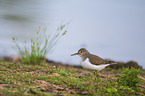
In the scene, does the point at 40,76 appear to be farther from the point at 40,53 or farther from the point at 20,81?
the point at 40,53

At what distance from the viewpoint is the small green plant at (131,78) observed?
5293mm

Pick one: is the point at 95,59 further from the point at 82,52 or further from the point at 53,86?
the point at 53,86

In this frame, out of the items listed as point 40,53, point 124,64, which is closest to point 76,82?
point 40,53

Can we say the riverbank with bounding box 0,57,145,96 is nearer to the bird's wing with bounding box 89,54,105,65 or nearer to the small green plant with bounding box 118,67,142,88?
the small green plant with bounding box 118,67,142,88

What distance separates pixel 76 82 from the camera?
523 centimetres

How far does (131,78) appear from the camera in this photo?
5367mm

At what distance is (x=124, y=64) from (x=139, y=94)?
415 cm

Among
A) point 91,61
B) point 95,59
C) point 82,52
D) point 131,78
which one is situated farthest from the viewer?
point 82,52

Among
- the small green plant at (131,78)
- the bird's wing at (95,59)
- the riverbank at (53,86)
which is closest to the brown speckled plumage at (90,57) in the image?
the bird's wing at (95,59)

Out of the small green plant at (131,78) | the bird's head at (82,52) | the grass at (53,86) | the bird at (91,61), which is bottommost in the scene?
the grass at (53,86)

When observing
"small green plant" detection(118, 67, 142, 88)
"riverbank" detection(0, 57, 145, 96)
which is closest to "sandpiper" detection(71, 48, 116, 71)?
"riverbank" detection(0, 57, 145, 96)

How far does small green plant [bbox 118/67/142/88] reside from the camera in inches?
208

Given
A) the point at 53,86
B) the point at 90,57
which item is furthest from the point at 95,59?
the point at 53,86

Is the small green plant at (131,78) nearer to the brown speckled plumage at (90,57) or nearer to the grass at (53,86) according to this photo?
the grass at (53,86)
